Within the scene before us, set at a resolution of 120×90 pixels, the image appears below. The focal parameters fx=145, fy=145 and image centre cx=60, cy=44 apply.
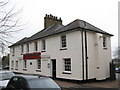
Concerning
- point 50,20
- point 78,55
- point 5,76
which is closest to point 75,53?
point 78,55

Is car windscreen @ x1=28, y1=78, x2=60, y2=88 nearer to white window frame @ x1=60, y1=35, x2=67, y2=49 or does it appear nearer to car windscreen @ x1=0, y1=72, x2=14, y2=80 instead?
car windscreen @ x1=0, y1=72, x2=14, y2=80

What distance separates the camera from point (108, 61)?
696 inches

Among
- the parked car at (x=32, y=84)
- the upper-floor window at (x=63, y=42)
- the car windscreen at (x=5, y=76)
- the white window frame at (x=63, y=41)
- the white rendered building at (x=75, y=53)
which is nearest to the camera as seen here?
the parked car at (x=32, y=84)

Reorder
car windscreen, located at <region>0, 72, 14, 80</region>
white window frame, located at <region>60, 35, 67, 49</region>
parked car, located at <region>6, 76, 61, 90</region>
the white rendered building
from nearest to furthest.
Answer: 1. parked car, located at <region>6, 76, 61, 90</region>
2. car windscreen, located at <region>0, 72, 14, 80</region>
3. the white rendered building
4. white window frame, located at <region>60, 35, 67, 49</region>

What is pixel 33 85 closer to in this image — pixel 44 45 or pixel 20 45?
pixel 44 45

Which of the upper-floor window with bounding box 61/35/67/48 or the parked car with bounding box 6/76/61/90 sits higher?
the upper-floor window with bounding box 61/35/67/48

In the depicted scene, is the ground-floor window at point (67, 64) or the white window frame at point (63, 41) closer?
the ground-floor window at point (67, 64)

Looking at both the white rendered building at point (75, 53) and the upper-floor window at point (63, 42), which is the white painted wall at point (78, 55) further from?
the upper-floor window at point (63, 42)

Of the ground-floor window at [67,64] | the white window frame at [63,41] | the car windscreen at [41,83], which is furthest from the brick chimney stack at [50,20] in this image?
the car windscreen at [41,83]

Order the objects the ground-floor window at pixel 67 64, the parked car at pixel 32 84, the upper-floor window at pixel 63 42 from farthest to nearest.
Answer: the upper-floor window at pixel 63 42 → the ground-floor window at pixel 67 64 → the parked car at pixel 32 84

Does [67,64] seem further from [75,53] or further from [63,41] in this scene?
[63,41]

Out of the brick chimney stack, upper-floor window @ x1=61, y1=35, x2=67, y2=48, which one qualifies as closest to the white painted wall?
upper-floor window @ x1=61, y1=35, x2=67, y2=48

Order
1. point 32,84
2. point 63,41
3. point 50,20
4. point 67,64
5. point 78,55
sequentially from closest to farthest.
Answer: point 32,84, point 78,55, point 67,64, point 63,41, point 50,20

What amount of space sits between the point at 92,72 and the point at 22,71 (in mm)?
14200
